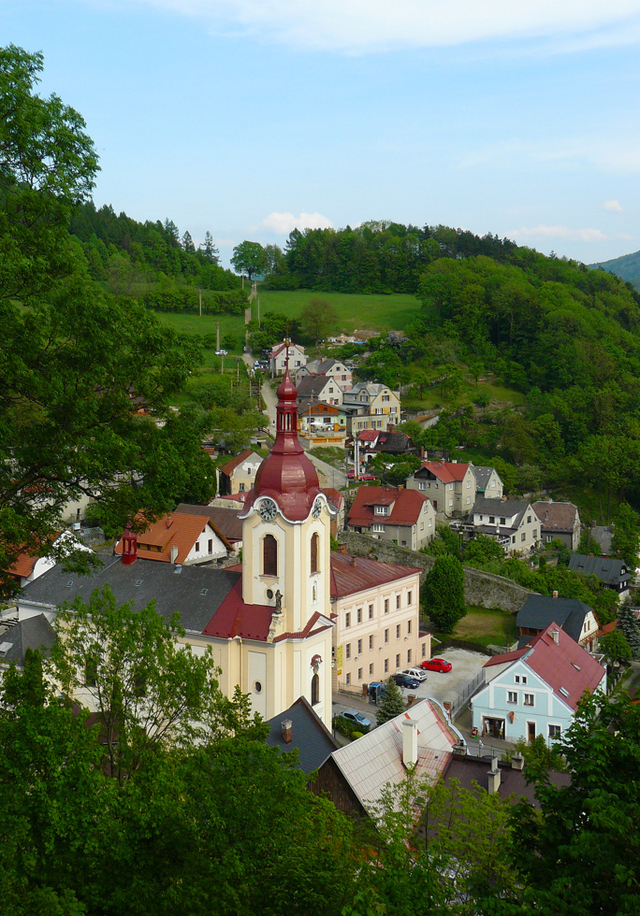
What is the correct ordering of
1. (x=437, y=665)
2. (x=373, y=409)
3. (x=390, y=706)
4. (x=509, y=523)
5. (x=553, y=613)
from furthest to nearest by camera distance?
(x=373, y=409) < (x=509, y=523) < (x=553, y=613) < (x=437, y=665) < (x=390, y=706)

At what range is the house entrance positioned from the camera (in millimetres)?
34531

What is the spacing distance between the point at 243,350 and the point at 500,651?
6720 centimetres

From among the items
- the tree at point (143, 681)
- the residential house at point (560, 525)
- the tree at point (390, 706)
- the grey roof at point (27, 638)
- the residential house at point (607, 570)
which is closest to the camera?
the tree at point (143, 681)

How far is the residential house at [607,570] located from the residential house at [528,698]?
19764 mm

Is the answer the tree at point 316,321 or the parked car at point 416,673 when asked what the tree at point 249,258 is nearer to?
the tree at point 316,321

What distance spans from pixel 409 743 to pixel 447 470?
4574 centimetres

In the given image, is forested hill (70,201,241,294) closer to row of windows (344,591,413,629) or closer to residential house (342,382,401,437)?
residential house (342,382,401,437)

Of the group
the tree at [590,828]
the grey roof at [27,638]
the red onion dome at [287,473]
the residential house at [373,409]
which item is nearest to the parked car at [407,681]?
the red onion dome at [287,473]

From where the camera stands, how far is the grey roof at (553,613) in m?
43.7

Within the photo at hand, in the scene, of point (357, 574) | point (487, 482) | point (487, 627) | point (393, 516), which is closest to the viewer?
point (357, 574)

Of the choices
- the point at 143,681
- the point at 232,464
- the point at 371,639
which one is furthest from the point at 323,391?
the point at 143,681

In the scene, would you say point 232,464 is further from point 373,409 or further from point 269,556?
point 269,556

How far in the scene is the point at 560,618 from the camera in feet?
146

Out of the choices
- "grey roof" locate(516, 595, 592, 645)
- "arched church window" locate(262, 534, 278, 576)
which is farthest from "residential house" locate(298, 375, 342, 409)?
"arched church window" locate(262, 534, 278, 576)
